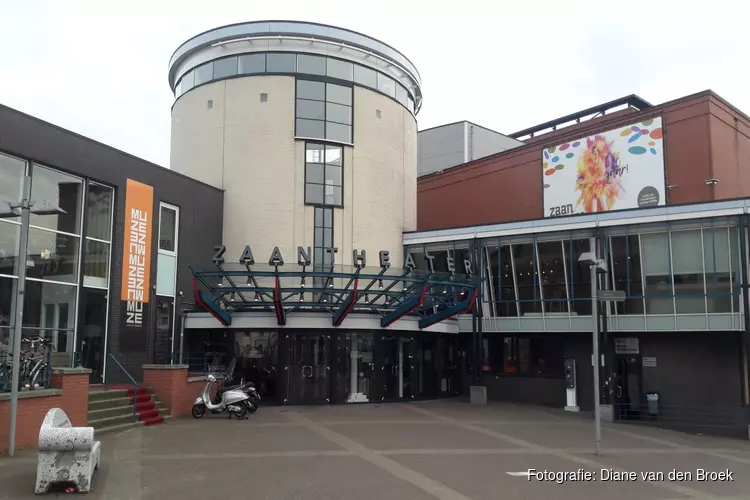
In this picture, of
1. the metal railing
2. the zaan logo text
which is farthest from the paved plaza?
the zaan logo text

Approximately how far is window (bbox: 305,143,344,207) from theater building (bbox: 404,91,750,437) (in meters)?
4.22

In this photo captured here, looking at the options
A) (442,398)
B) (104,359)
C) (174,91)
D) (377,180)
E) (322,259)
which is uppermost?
(174,91)

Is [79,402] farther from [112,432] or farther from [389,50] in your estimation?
[389,50]

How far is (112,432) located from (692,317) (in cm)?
1776

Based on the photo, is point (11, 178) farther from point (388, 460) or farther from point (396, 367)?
point (396, 367)

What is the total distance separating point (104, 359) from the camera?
2005cm

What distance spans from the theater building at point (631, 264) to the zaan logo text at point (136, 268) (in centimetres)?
1163

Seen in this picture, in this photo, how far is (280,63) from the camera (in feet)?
→ 89.7

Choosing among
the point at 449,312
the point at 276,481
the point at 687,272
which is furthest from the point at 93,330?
the point at 687,272

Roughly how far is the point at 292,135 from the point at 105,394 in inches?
517

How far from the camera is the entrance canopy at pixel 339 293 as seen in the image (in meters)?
20.5

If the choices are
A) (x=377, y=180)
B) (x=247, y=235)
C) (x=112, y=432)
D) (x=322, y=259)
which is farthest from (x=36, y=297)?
(x=377, y=180)

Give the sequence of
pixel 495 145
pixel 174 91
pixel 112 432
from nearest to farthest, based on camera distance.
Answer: pixel 112 432
pixel 174 91
pixel 495 145

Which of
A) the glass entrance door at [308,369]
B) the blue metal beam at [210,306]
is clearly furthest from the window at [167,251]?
the glass entrance door at [308,369]
